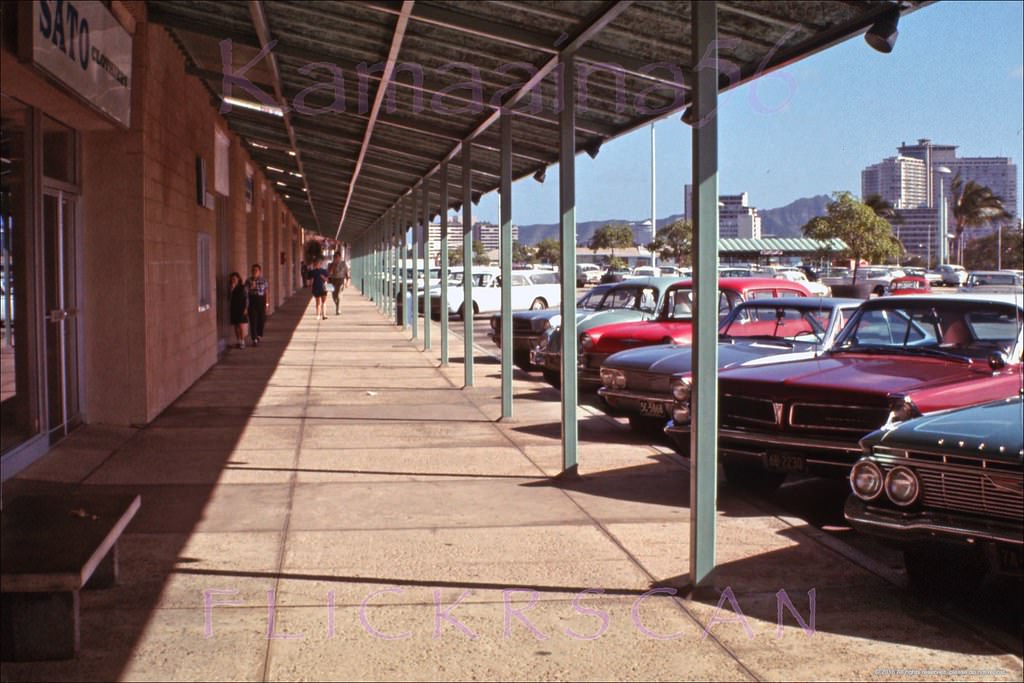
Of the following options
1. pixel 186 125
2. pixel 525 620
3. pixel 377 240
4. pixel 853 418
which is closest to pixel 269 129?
pixel 186 125

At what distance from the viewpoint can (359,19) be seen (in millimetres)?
9664

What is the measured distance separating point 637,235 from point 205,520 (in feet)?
202

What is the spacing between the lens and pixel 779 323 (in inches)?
433

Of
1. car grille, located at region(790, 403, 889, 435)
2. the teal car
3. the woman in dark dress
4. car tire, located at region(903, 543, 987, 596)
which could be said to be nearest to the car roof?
car grille, located at region(790, 403, 889, 435)

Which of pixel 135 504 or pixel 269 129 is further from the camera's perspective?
pixel 269 129

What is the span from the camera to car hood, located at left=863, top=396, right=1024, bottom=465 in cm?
508

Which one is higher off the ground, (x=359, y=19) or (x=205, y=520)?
(x=359, y=19)

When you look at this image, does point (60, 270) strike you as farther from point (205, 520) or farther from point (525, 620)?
point (525, 620)

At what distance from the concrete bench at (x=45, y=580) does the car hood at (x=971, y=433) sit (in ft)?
11.9

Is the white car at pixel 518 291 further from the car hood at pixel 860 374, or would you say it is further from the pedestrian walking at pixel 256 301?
the car hood at pixel 860 374

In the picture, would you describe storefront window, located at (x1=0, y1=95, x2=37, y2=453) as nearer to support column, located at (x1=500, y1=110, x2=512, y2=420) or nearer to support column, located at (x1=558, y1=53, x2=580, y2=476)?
support column, located at (x1=558, y1=53, x2=580, y2=476)

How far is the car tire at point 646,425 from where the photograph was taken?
440 inches

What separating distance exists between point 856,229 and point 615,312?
30773 mm

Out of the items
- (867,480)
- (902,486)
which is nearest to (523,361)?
(867,480)
